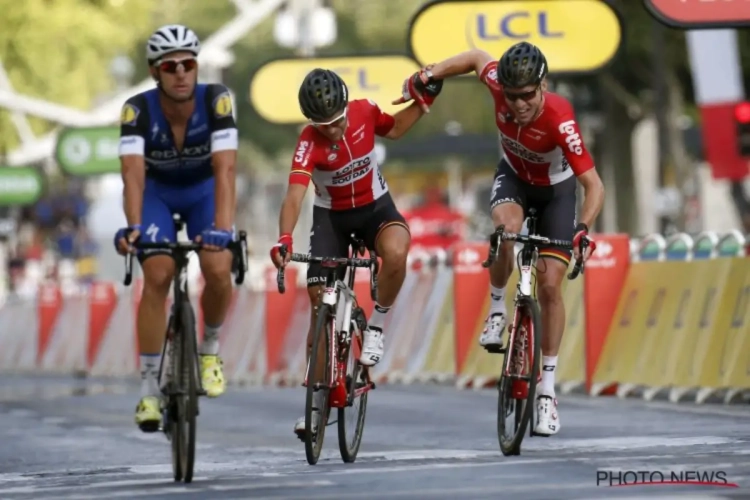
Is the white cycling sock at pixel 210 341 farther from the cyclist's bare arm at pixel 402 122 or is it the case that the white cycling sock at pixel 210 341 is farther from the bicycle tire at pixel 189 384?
the cyclist's bare arm at pixel 402 122

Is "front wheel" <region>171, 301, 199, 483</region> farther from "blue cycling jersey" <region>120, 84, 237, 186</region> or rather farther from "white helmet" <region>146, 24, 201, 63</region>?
"white helmet" <region>146, 24, 201, 63</region>

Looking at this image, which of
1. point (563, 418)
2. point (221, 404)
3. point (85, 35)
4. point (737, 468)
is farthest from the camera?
point (85, 35)

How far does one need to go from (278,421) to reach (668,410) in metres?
2.81

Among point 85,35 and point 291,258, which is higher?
point 85,35

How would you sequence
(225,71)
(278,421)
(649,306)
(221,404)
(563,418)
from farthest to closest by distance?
(225,71) < (221,404) < (649,306) < (278,421) < (563,418)

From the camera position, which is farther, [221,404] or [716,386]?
[221,404]

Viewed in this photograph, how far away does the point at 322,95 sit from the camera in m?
11.6

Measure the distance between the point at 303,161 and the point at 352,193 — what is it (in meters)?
0.38

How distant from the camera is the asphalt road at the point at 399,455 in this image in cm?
1013

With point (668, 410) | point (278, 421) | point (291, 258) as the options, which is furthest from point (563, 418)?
point (291, 258)

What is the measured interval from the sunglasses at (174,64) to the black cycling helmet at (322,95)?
1.91ft

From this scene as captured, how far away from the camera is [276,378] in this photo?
25141 mm

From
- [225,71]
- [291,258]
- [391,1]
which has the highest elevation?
[391,1]

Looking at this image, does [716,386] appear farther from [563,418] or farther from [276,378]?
[276,378]
